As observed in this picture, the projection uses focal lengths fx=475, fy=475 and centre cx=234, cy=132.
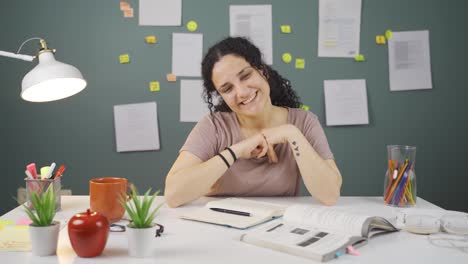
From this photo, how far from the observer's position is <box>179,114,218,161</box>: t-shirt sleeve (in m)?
1.75

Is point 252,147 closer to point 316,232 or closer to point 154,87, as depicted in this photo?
point 316,232

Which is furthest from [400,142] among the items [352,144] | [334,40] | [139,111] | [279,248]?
[279,248]

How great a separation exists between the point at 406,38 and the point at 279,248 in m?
2.20

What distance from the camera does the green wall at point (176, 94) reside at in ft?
9.22

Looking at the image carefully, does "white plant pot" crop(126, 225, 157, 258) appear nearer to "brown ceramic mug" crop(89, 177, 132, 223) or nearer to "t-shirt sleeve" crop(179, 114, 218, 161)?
"brown ceramic mug" crop(89, 177, 132, 223)

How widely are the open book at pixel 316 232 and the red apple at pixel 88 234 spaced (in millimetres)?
337

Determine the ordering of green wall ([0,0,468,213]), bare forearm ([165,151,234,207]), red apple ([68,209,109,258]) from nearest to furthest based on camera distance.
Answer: red apple ([68,209,109,258]) → bare forearm ([165,151,234,207]) → green wall ([0,0,468,213])

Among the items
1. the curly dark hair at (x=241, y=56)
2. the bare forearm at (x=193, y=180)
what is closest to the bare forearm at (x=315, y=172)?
the bare forearm at (x=193, y=180)

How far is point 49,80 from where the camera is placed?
1.35 meters

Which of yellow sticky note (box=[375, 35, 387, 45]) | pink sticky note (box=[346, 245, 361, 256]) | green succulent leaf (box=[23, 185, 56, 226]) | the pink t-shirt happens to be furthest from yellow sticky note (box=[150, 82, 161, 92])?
pink sticky note (box=[346, 245, 361, 256])

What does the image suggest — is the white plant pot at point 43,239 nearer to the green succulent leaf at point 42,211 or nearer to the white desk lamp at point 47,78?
the green succulent leaf at point 42,211

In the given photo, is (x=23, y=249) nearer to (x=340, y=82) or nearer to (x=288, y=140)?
(x=288, y=140)

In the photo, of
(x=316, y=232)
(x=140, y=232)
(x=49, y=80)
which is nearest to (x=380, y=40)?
(x=316, y=232)

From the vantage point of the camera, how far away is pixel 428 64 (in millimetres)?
2914
